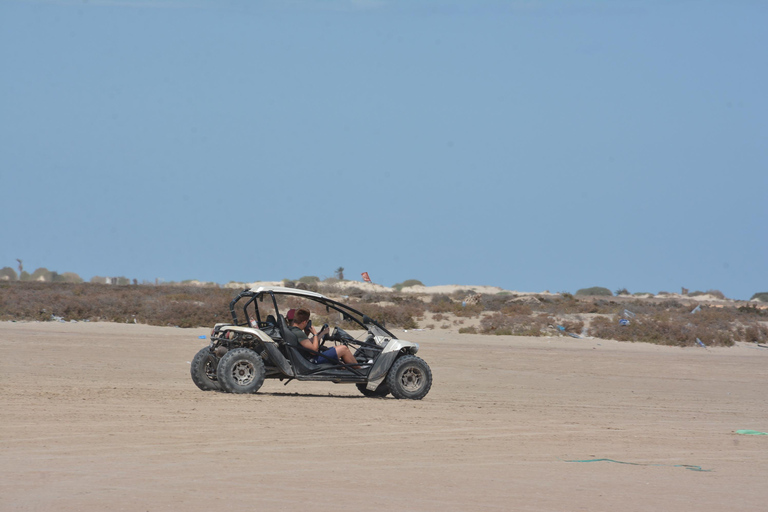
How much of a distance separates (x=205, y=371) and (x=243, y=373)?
84 cm

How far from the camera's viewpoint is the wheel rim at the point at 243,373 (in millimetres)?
13703

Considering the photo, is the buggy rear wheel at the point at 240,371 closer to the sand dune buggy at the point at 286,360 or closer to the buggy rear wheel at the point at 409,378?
the sand dune buggy at the point at 286,360

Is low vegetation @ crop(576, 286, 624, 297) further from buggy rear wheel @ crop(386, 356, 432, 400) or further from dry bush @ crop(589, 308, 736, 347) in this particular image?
buggy rear wheel @ crop(386, 356, 432, 400)

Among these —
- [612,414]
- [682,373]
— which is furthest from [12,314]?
[612,414]

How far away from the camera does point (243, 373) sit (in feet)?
45.1

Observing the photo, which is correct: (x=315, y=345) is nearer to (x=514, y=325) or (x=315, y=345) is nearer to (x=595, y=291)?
(x=514, y=325)

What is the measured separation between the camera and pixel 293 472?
7.98 m

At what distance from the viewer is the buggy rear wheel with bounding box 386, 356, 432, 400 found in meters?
14.3

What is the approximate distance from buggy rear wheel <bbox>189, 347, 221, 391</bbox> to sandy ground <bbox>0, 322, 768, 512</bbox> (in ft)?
0.82

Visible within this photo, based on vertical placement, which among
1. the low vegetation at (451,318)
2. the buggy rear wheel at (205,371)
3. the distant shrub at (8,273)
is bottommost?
the buggy rear wheel at (205,371)

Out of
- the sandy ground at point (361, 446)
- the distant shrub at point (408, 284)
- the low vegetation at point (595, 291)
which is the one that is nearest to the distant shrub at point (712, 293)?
the low vegetation at point (595, 291)

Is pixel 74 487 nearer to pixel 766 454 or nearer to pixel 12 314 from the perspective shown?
pixel 766 454

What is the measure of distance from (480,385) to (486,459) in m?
9.46

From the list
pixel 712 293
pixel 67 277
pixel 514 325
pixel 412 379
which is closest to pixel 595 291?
pixel 712 293
